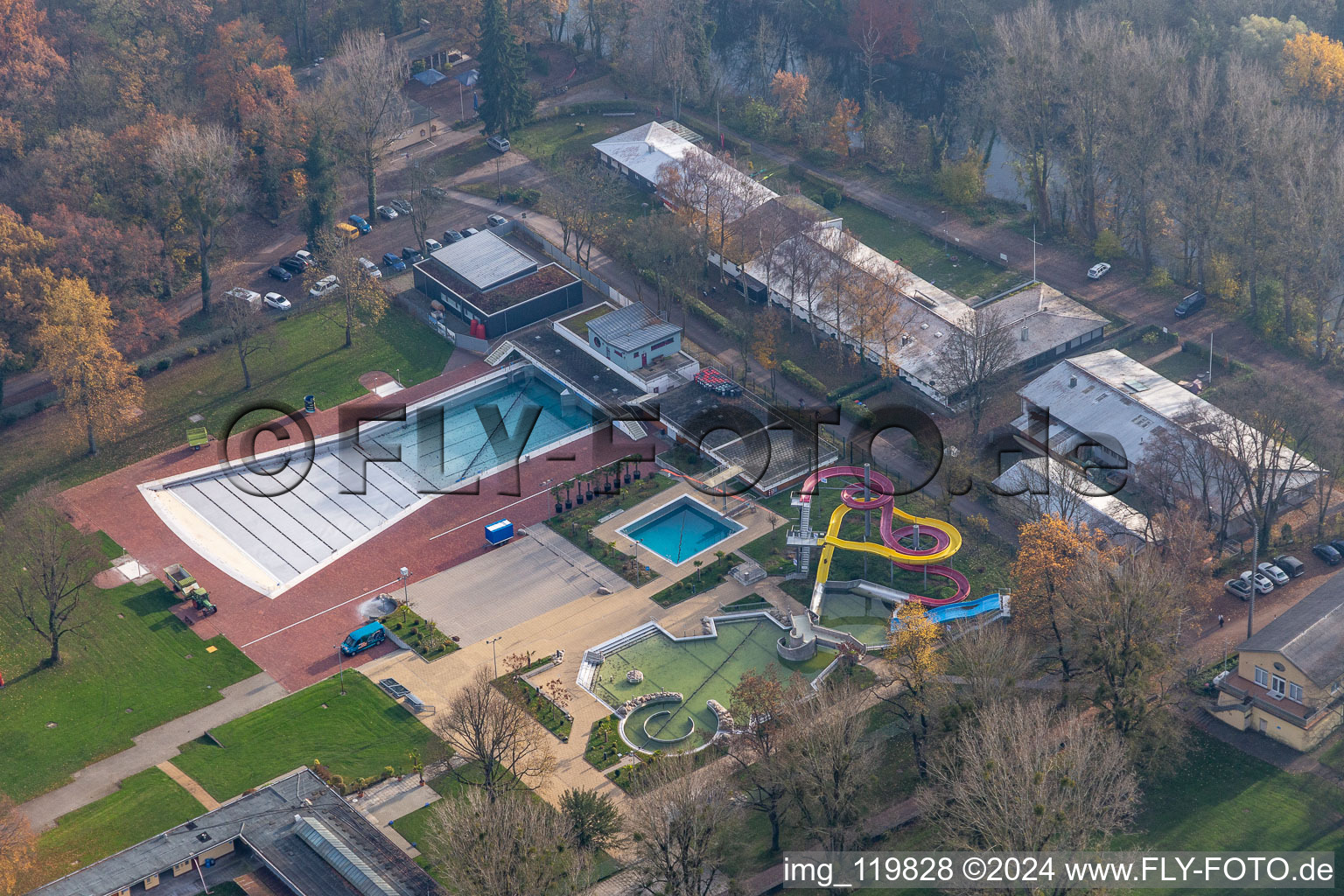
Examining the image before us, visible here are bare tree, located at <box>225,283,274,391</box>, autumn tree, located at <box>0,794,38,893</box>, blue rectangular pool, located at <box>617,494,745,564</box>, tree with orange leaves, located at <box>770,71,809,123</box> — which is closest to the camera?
autumn tree, located at <box>0,794,38,893</box>

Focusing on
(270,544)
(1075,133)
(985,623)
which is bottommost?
(270,544)

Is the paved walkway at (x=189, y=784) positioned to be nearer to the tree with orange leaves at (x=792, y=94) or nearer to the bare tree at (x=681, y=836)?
the bare tree at (x=681, y=836)

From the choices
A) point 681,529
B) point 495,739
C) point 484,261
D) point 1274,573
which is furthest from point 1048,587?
point 484,261

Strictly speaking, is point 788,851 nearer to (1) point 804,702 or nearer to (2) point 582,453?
(1) point 804,702

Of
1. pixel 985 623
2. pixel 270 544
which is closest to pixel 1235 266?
pixel 985 623

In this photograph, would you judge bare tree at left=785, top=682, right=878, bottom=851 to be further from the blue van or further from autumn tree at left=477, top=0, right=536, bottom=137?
autumn tree at left=477, top=0, right=536, bottom=137

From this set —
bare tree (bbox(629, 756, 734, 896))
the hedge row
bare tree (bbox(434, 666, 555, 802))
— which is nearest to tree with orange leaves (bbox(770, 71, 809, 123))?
the hedge row

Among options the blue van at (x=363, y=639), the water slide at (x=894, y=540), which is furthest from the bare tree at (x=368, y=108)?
the water slide at (x=894, y=540)
